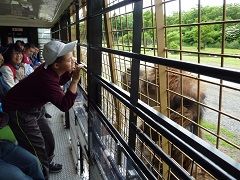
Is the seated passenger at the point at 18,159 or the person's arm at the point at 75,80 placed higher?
the person's arm at the point at 75,80

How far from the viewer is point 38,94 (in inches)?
89.2

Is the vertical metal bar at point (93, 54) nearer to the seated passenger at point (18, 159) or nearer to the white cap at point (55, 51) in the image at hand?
the white cap at point (55, 51)

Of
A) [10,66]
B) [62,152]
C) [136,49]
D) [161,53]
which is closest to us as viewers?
[136,49]

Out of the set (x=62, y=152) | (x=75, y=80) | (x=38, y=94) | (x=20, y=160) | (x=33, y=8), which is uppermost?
(x=33, y=8)

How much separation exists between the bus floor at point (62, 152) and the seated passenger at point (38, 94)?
0.63m

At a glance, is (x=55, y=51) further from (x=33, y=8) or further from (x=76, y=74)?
(x=33, y=8)

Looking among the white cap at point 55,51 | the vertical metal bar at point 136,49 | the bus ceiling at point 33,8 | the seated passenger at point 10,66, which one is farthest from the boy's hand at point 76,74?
the seated passenger at point 10,66

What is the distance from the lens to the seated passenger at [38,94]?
2.17 meters

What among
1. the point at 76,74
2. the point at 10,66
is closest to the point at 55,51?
the point at 76,74

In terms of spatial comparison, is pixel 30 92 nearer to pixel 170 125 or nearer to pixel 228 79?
pixel 170 125

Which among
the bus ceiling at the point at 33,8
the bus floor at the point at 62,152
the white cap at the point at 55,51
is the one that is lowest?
the bus floor at the point at 62,152

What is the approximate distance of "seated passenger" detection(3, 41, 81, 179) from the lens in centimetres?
217

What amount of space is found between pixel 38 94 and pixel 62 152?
5.12 feet

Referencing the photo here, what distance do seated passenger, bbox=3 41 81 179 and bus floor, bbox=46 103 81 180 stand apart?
0.63 metres
